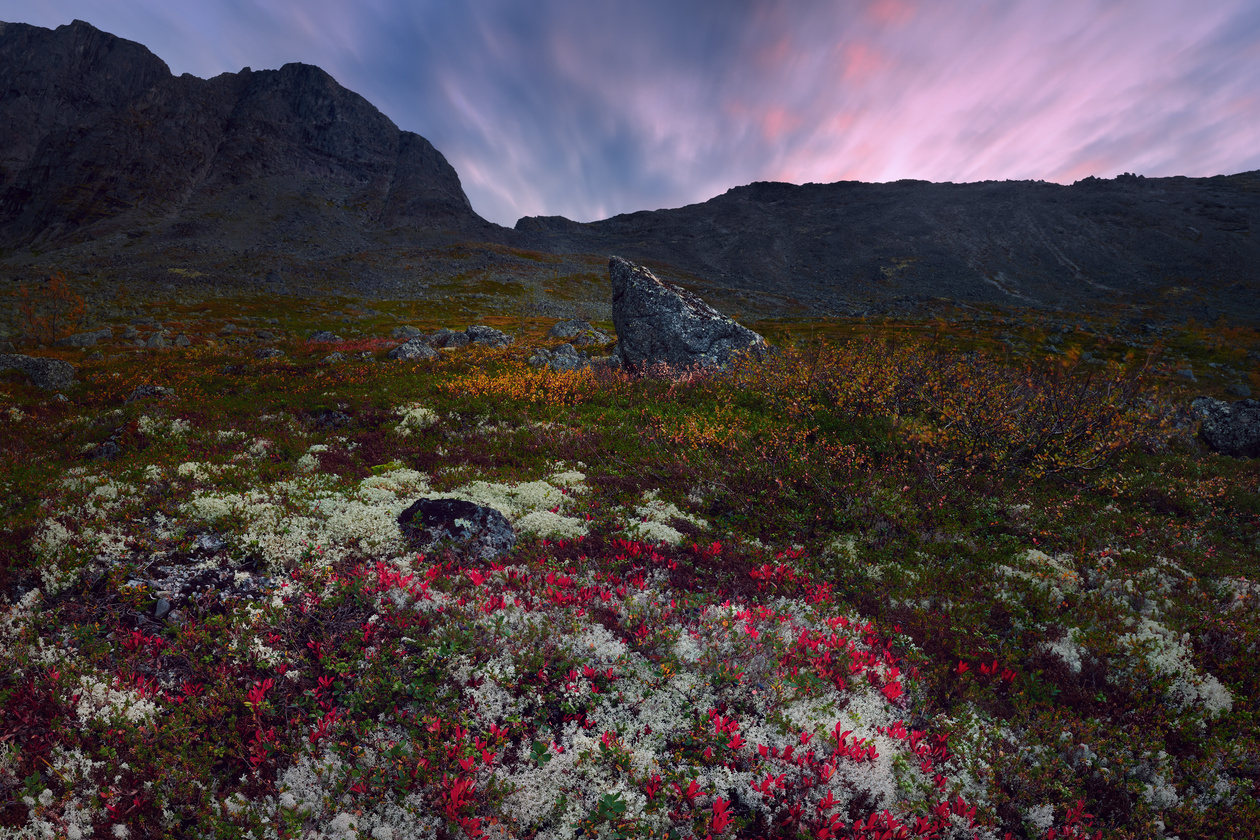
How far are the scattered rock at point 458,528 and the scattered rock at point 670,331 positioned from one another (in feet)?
49.0

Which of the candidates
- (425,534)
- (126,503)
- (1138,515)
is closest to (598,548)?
(425,534)

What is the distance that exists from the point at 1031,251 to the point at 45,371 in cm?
19956

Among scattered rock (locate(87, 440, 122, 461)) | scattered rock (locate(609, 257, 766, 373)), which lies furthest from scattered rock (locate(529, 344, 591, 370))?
scattered rock (locate(87, 440, 122, 461))

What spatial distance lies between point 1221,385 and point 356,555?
5477 cm

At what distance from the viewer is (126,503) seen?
8008mm

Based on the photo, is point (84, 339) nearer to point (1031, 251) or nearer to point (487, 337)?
point (487, 337)

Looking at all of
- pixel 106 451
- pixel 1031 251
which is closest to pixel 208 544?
pixel 106 451

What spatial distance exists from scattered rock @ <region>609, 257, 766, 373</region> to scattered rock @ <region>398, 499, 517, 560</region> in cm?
1495

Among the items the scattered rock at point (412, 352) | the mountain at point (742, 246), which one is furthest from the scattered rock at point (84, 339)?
the mountain at point (742, 246)

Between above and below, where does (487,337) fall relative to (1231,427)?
above

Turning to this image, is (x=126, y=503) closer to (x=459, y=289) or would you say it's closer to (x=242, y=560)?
(x=242, y=560)

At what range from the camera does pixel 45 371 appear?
2053 centimetres

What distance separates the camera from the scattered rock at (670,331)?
23219mm

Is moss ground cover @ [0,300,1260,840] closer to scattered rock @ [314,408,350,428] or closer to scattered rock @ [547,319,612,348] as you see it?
scattered rock @ [314,408,350,428]
